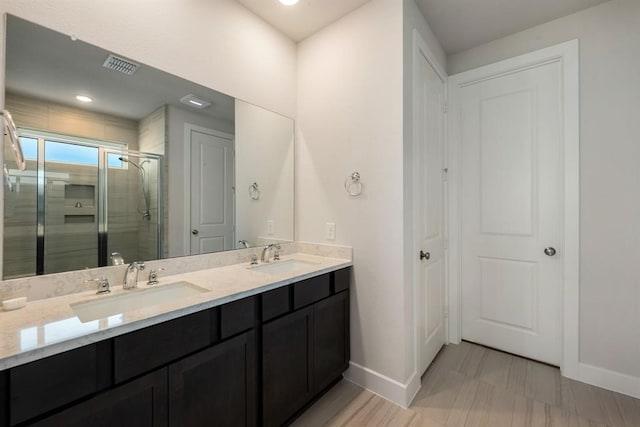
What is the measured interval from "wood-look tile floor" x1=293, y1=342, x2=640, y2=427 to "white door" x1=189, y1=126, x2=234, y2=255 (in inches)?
48.6

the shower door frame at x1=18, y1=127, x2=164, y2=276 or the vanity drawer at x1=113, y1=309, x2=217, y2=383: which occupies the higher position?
the shower door frame at x1=18, y1=127, x2=164, y2=276

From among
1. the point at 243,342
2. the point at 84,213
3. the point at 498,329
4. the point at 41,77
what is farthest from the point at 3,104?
the point at 498,329

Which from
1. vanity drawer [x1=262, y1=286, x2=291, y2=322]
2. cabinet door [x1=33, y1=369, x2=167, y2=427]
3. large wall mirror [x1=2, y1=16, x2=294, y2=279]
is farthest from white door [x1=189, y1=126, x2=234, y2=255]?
cabinet door [x1=33, y1=369, x2=167, y2=427]

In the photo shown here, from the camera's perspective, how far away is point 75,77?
1.29 metres

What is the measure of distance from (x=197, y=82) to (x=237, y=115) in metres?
0.32

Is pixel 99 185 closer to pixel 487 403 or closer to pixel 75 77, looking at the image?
pixel 75 77

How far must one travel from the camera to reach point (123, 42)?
139 centimetres

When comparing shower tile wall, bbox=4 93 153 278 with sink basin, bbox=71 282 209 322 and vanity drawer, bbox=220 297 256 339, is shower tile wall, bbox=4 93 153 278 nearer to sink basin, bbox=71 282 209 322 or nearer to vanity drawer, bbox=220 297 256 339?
sink basin, bbox=71 282 209 322

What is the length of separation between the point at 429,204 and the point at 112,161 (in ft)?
6.79

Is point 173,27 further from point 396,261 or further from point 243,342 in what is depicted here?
point 396,261

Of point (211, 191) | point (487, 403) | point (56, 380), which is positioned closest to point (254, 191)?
point (211, 191)

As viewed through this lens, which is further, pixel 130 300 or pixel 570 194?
pixel 570 194

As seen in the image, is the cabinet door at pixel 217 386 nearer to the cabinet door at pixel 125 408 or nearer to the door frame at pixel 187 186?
the cabinet door at pixel 125 408

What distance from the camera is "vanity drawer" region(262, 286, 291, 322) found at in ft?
4.62
